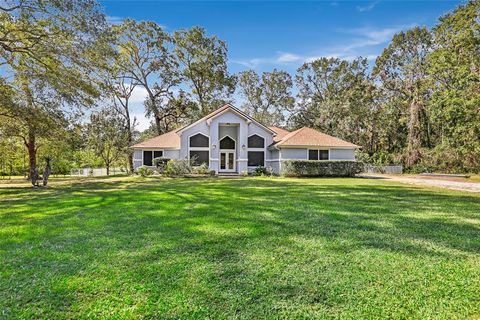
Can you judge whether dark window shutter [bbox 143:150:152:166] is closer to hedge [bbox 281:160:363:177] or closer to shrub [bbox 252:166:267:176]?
shrub [bbox 252:166:267:176]

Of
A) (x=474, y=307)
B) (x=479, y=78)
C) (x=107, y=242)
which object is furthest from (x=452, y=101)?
(x=107, y=242)

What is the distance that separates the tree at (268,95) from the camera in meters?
49.3

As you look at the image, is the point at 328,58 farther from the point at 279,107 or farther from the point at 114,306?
the point at 114,306

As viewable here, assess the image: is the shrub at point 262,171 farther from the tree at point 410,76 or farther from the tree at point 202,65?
the tree at point 410,76

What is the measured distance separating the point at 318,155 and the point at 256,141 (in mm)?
6058

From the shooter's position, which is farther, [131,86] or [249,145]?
[131,86]

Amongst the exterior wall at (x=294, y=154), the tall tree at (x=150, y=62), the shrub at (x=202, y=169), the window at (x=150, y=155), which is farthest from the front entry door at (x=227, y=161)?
the tall tree at (x=150, y=62)

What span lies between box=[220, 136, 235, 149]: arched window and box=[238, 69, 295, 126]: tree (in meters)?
21.7

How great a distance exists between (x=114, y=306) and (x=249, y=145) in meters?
25.5

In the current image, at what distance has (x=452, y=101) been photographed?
2436 centimetres

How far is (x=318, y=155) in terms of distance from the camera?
27.8 meters

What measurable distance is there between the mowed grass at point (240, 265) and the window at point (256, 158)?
2028 centimetres

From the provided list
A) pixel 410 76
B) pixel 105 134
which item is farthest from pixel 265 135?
pixel 105 134

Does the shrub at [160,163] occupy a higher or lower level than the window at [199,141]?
lower
